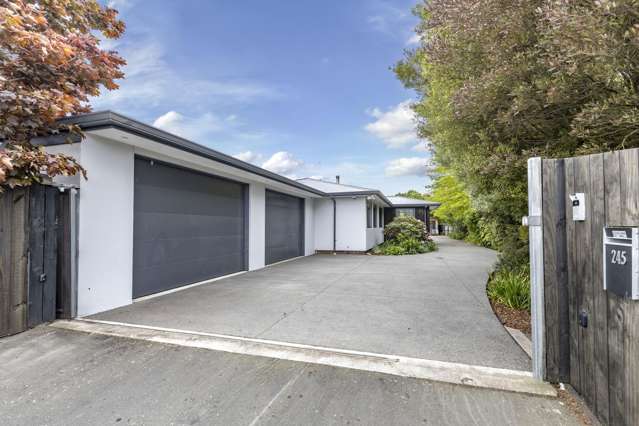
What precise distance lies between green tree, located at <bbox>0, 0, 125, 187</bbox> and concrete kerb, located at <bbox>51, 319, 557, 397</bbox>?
218 centimetres

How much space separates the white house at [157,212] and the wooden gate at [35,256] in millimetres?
171

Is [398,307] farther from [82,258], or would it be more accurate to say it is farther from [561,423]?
[82,258]

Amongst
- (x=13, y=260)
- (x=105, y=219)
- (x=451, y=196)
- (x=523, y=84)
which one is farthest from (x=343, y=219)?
(x=13, y=260)

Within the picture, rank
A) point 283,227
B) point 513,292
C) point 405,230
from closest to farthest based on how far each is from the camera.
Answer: point 513,292 → point 283,227 → point 405,230

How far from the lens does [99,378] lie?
9.31 ft

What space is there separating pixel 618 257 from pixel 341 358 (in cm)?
238

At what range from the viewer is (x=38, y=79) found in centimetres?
464


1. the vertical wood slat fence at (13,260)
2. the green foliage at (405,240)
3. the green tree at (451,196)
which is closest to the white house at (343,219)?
the green foliage at (405,240)

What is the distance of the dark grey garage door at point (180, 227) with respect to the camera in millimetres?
5715

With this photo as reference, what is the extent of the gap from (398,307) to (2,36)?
6.39 meters

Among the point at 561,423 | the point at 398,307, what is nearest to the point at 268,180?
the point at 398,307

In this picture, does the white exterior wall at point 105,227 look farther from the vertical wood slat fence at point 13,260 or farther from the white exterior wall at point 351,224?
the white exterior wall at point 351,224

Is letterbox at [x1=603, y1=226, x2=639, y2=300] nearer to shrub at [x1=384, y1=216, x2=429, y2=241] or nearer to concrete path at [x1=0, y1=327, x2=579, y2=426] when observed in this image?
concrete path at [x1=0, y1=327, x2=579, y2=426]

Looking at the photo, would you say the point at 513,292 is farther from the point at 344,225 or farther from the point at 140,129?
→ the point at 344,225
